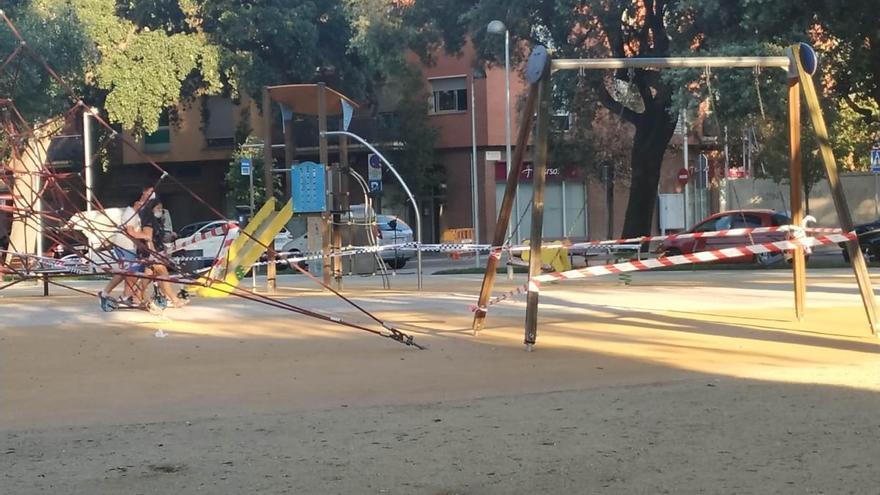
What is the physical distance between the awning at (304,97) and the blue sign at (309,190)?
1.63 metres

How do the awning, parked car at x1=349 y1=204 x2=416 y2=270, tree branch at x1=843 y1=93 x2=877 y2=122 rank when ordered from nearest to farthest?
the awning → tree branch at x1=843 y1=93 x2=877 y2=122 → parked car at x1=349 y1=204 x2=416 y2=270

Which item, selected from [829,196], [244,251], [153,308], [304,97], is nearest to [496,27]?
[304,97]

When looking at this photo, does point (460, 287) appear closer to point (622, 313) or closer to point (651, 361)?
point (622, 313)

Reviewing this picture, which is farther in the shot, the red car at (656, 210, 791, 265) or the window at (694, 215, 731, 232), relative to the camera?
the window at (694, 215, 731, 232)

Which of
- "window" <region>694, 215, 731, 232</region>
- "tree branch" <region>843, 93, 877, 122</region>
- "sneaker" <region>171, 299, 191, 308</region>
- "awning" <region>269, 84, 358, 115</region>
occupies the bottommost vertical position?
"sneaker" <region>171, 299, 191, 308</region>

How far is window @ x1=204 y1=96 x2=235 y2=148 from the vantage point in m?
45.0

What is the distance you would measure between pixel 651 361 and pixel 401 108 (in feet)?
110

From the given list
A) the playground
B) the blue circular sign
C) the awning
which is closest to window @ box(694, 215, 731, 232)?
the awning

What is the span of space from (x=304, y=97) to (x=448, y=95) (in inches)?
920

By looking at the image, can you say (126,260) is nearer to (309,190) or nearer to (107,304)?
(107,304)

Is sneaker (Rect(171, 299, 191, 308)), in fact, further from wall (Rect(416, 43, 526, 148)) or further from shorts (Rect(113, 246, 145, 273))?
wall (Rect(416, 43, 526, 148))

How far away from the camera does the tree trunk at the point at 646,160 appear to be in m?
29.0

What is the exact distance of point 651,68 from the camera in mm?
11000

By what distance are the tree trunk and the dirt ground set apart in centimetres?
1618
